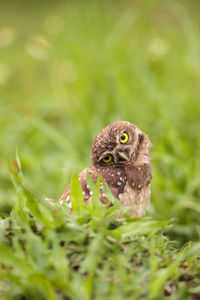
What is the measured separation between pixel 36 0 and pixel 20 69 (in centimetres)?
316

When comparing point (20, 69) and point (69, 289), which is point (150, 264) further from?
point (20, 69)

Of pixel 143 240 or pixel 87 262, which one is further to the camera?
pixel 143 240

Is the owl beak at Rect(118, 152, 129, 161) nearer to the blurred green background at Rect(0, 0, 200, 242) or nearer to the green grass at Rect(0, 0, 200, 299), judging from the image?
the green grass at Rect(0, 0, 200, 299)

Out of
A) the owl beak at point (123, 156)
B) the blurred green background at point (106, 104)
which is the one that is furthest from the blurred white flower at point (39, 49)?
the owl beak at point (123, 156)

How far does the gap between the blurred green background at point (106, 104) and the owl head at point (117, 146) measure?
90cm

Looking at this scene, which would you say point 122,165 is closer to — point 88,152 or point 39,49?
point 88,152

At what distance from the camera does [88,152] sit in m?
5.87

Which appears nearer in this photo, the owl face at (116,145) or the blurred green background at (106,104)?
the owl face at (116,145)

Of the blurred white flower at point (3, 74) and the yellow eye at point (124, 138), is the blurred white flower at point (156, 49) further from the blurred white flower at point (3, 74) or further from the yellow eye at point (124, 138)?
the yellow eye at point (124, 138)

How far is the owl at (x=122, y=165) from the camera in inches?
143

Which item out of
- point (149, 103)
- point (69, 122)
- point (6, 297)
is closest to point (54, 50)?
point (69, 122)

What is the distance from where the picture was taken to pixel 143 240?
103 inches

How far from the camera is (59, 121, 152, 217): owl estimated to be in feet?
11.9

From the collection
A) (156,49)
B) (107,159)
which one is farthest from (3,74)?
(107,159)
